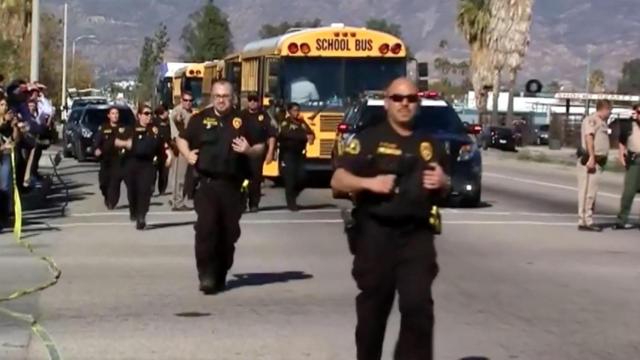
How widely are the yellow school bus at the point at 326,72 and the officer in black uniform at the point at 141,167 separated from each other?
6.95 m

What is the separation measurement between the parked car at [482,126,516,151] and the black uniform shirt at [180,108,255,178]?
158 feet

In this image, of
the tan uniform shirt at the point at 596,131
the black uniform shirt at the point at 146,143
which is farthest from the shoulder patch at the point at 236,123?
the tan uniform shirt at the point at 596,131

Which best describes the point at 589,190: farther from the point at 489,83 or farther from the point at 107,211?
the point at 489,83

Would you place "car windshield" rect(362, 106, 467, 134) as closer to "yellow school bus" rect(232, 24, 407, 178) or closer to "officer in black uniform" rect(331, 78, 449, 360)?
"yellow school bus" rect(232, 24, 407, 178)

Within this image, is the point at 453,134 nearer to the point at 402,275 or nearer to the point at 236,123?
the point at 236,123

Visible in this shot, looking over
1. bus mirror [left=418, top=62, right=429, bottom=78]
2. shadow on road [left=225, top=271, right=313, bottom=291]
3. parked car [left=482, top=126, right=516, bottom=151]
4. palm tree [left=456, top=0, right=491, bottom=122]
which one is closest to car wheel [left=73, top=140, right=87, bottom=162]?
Result: bus mirror [left=418, top=62, right=429, bottom=78]

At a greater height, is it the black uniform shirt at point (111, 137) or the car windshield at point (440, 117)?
the car windshield at point (440, 117)

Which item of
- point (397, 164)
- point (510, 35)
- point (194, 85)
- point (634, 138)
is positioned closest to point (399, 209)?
point (397, 164)

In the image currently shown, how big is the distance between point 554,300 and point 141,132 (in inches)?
351

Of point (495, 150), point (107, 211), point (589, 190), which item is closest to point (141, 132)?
point (107, 211)

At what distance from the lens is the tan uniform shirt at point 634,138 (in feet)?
68.0

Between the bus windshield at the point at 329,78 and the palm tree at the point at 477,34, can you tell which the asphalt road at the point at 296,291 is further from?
the palm tree at the point at 477,34

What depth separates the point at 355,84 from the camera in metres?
28.2

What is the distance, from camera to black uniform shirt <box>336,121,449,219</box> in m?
8.49
